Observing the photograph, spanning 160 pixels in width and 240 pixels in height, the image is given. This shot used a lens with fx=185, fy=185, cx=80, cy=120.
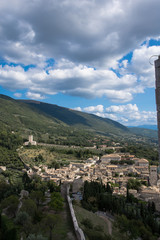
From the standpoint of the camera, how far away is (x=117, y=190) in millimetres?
32250

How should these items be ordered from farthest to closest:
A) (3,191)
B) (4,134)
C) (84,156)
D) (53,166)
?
(4,134), (84,156), (53,166), (3,191)

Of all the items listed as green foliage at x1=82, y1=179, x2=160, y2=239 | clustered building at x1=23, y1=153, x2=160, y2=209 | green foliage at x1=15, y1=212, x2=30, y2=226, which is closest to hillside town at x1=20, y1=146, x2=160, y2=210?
clustered building at x1=23, y1=153, x2=160, y2=209

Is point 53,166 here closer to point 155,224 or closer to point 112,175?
point 112,175

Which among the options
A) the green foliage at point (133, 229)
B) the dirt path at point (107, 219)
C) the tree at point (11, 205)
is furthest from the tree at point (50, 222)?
the green foliage at point (133, 229)

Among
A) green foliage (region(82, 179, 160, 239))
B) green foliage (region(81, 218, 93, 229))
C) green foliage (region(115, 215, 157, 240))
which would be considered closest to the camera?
green foliage (region(81, 218, 93, 229))

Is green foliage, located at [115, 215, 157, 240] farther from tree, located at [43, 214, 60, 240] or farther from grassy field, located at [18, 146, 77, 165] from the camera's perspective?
grassy field, located at [18, 146, 77, 165]

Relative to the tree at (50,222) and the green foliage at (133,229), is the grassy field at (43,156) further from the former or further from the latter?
the tree at (50,222)

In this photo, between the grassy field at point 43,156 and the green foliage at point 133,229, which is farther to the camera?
the grassy field at point 43,156

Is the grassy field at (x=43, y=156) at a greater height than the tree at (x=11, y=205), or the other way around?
A: the grassy field at (x=43, y=156)

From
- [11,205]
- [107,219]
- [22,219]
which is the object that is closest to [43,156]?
[11,205]

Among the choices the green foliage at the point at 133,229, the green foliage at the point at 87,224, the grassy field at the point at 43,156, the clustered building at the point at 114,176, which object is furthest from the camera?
the grassy field at the point at 43,156

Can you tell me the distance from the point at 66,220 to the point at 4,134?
67.9 meters

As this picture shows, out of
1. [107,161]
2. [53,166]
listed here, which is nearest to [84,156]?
[107,161]

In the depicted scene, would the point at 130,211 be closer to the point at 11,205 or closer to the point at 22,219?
the point at 22,219
